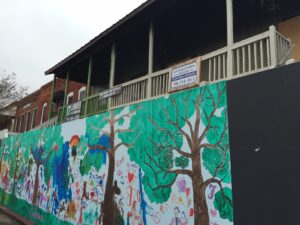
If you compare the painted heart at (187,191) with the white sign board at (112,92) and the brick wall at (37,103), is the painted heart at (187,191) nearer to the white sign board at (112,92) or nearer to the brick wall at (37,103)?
the white sign board at (112,92)

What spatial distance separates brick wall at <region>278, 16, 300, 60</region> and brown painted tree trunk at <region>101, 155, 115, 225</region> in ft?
16.6

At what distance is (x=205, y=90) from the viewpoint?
4906mm

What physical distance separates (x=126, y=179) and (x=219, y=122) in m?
2.56

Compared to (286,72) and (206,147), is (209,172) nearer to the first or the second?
(206,147)

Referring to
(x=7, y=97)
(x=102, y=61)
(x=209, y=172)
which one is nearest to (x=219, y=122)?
(x=209, y=172)

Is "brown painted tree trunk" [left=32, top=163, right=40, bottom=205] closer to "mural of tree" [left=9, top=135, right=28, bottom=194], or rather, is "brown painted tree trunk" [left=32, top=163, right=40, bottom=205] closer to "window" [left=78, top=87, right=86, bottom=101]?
"mural of tree" [left=9, top=135, right=28, bottom=194]

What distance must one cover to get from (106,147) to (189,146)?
8.94ft

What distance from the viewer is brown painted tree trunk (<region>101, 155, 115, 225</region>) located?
6.44m

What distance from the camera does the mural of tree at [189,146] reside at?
442 cm

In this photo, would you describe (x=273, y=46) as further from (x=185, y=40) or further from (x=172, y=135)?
(x=185, y=40)

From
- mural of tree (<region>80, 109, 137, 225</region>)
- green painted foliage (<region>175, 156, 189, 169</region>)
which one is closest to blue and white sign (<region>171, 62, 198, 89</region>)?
mural of tree (<region>80, 109, 137, 225</region>)

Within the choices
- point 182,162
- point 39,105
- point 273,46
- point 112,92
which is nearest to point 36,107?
point 39,105

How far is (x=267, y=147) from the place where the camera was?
3834 mm

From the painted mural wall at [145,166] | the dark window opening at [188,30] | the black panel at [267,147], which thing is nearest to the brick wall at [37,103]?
the dark window opening at [188,30]
